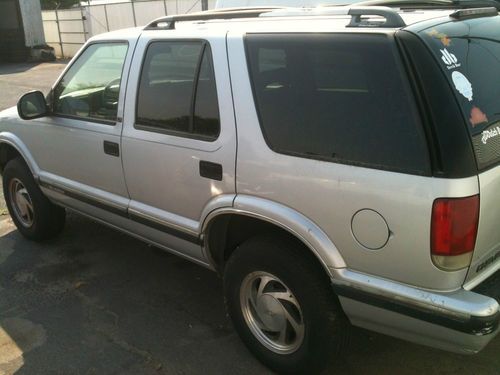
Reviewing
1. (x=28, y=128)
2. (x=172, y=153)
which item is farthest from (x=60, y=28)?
(x=172, y=153)

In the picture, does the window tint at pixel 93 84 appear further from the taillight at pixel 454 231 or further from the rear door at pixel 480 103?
the taillight at pixel 454 231

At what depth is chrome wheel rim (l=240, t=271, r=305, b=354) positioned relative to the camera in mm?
2740

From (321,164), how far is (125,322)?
71.7 inches

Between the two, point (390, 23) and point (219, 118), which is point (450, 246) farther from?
point (219, 118)

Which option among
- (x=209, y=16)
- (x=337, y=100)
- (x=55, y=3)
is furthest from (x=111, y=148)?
(x=55, y=3)

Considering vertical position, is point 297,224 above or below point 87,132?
below

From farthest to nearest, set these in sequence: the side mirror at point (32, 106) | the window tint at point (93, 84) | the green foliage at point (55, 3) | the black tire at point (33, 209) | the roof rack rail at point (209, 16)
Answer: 1. the green foliage at point (55, 3)
2. the black tire at point (33, 209)
3. the side mirror at point (32, 106)
4. the window tint at point (93, 84)
5. the roof rack rail at point (209, 16)

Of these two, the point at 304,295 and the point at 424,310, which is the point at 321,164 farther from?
the point at 424,310

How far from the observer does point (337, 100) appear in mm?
2398

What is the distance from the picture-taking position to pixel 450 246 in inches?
84.5

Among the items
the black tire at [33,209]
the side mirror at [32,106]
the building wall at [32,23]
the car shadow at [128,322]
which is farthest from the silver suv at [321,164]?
the building wall at [32,23]

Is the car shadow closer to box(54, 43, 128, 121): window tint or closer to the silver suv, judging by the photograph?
the silver suv

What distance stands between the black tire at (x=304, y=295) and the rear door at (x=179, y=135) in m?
0.32

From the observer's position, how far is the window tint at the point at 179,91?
2938mm
